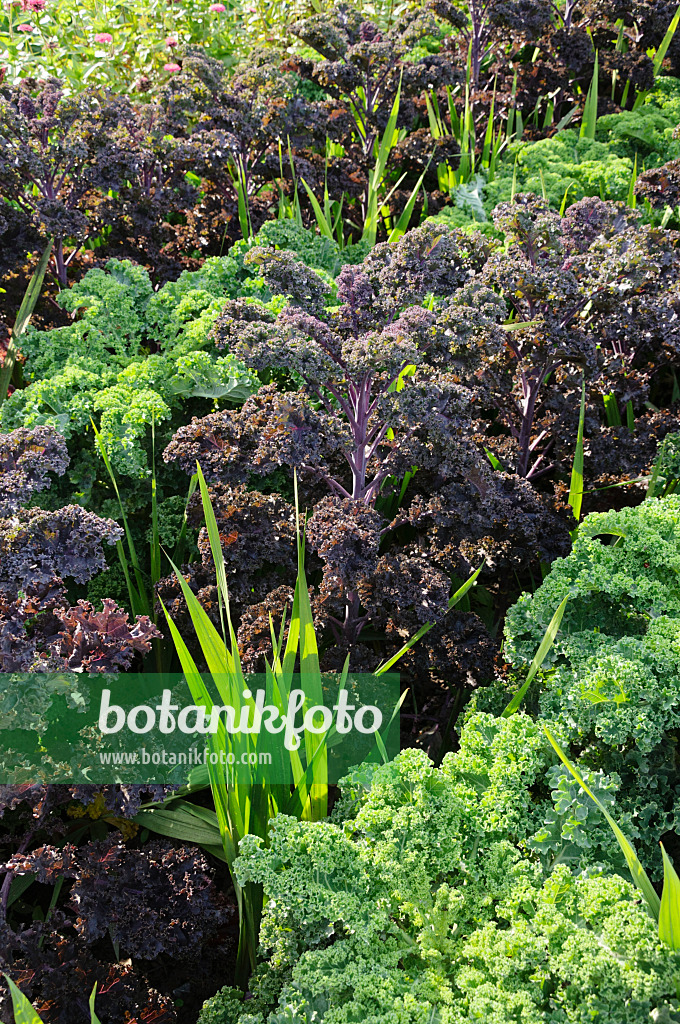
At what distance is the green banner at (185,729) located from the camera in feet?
6.01

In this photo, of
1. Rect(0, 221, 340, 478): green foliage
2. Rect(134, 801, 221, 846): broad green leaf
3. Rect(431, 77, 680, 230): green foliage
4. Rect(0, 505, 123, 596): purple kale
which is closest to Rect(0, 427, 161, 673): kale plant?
Rect(0, 505, 123, 596): purple kale

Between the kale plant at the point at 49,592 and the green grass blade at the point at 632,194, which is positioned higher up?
the green grass blade at the point at 632,194

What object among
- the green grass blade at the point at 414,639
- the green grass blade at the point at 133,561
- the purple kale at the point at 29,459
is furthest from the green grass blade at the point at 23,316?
the green grass blade at the point at 414,639

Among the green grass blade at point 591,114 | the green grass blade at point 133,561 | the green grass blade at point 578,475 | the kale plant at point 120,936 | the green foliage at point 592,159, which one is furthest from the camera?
the green grass blade at point 591,114

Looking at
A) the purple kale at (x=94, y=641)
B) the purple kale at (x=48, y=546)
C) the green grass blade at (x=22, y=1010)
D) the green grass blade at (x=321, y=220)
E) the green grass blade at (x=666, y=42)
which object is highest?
the green grass blade at (x=666, y=42)

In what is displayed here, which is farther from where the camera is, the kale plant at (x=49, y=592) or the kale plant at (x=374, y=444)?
the kale plant at (x=374, y=444)

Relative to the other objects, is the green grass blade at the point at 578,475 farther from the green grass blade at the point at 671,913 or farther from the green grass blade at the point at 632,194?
the green grass blade at the point at 632,194

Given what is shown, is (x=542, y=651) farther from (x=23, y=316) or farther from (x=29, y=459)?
(x=23, y=316)

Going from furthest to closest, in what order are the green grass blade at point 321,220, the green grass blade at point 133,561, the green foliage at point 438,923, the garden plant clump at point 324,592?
the green grass blade at point 321,220
the green grass blade at point 133,561
the garden plant clump at point 324,592
the green foliage at point 438,923

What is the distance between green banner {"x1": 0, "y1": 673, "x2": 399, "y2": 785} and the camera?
183 cm

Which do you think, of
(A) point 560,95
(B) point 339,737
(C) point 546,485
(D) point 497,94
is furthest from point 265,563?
(A) point 560,95

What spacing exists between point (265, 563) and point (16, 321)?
164 cm

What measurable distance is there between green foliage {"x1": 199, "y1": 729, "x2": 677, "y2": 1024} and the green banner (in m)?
0.23

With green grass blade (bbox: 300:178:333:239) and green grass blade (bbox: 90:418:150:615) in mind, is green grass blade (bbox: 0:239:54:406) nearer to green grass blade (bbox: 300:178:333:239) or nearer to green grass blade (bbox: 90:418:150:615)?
green grass blade (bbox: 90:418:150:615)
